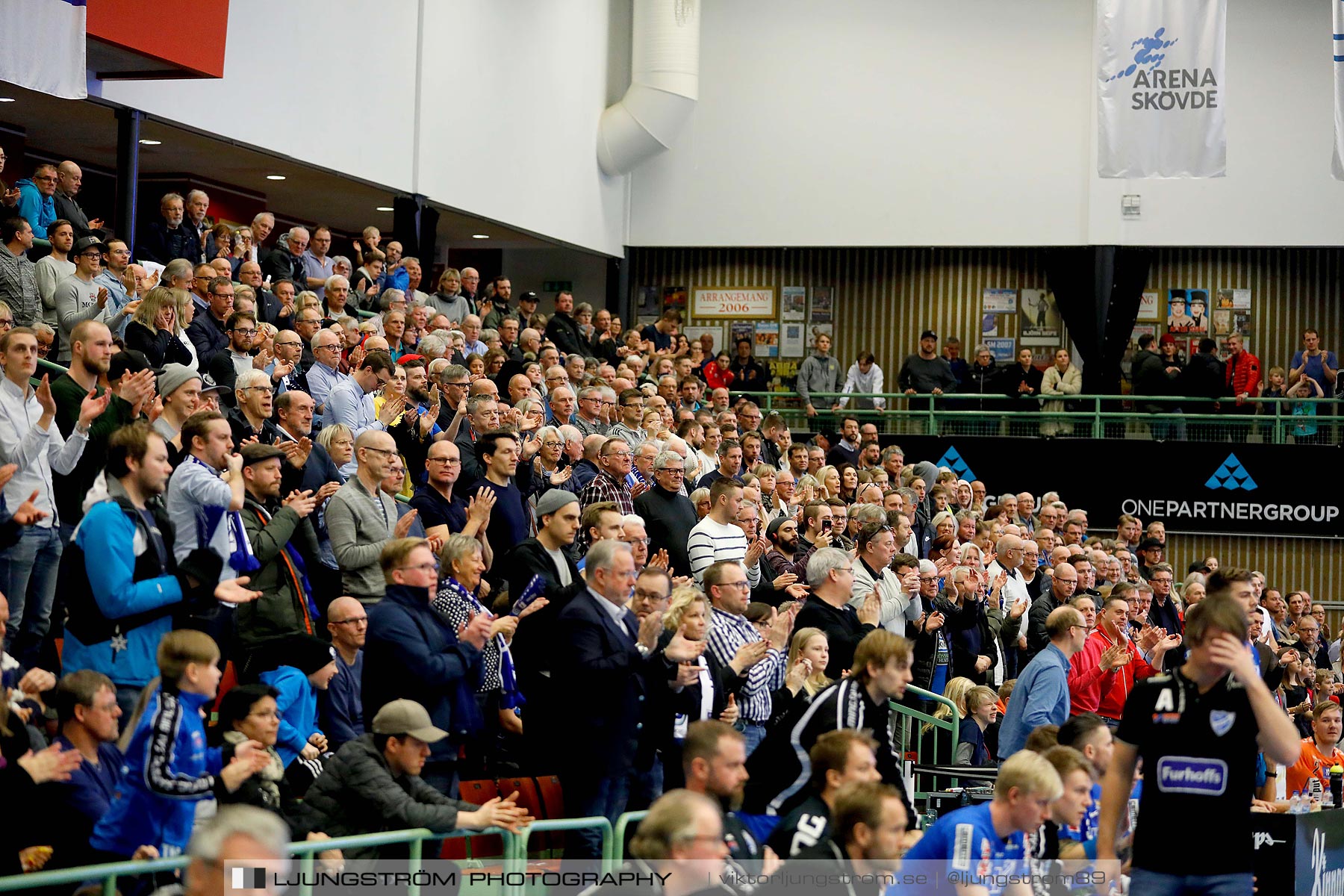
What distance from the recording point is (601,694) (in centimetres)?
611

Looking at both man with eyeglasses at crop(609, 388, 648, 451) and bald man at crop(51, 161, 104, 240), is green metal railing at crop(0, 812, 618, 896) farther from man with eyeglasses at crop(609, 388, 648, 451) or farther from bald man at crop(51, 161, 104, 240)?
bald man at crop(51, 161, 104, 240)

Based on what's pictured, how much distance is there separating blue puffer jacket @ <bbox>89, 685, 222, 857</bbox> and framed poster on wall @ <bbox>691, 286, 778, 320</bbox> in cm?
1818

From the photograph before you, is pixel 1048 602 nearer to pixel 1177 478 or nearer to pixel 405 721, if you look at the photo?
pixel 405 721

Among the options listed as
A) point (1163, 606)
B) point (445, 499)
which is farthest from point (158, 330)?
point (1163, 606)

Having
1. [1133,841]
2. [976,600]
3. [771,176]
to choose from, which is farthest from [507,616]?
[771,176]

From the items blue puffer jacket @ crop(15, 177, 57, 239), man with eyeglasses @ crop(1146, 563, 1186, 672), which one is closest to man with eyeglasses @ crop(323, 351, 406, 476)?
blue puffer jacket @ crop(15, 177, 57, 239)

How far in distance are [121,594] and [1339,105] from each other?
1034 centimetres

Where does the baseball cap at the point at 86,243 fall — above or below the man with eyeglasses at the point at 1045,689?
above

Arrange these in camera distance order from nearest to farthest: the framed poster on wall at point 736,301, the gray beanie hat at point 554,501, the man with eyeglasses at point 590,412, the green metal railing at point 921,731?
1. the gray beanie hat at point 554,501
2. the green metal railing at point 921,731
3. the man with eyeglasses at point 590,412
4. the framed poster on wall at point 736,301

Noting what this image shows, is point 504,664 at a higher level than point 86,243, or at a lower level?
lower

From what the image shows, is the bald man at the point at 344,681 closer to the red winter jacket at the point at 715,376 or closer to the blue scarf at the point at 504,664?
the blue scarf at the point at 504,664

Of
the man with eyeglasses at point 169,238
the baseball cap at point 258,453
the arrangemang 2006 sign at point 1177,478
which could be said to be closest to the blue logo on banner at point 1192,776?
the baseball cap at point 258,453

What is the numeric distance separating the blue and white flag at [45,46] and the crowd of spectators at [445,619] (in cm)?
109

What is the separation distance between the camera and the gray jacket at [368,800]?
523cm
